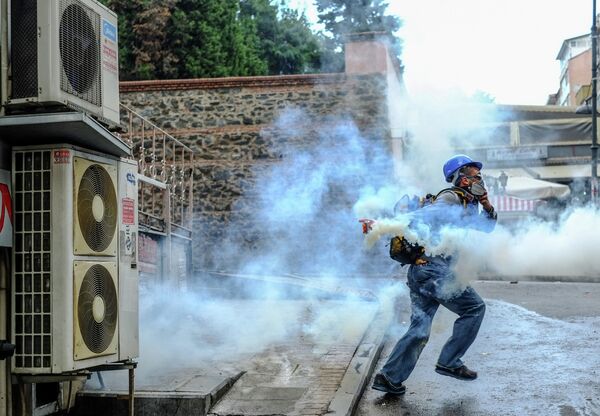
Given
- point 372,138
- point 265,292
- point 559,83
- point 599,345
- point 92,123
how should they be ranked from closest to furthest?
point 92,123 → point 599,345 → point 265,292 → point 372,138 → point 559,83

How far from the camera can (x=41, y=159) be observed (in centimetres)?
450

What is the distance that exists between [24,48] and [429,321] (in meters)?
3.43

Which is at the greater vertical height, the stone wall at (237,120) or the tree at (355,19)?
the tree at (355,19)

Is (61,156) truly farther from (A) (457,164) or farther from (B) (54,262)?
(A) (457,164)

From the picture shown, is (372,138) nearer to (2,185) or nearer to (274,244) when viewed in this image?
(274,244)

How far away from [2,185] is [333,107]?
12349 millimetres

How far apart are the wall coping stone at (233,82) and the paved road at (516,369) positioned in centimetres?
784

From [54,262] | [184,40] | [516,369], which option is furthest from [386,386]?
[184,40]

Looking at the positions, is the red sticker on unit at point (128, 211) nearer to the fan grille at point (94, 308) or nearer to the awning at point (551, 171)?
the fan grille at point (94, 308)

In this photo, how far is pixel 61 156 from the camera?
14.7 feet

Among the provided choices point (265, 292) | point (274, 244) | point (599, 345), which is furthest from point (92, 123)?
point (274, 244)

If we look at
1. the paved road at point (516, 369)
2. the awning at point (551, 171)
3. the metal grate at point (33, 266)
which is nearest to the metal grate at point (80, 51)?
the metal grate at point (33, 266)

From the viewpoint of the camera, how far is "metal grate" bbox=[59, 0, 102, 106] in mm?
4516

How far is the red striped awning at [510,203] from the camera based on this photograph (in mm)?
19719
